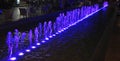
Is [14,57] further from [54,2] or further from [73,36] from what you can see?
[54,2]

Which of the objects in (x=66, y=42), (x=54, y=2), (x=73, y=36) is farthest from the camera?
(x=54, y=2)

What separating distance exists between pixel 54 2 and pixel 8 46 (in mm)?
19469

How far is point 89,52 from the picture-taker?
19.7 feet

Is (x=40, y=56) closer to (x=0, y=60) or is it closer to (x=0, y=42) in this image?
(x=0, y=60)

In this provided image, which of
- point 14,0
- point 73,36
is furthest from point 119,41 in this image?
point 14,0

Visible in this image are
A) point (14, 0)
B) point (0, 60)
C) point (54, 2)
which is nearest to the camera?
point (0, 60)

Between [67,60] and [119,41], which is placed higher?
[67,60]

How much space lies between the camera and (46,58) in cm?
534

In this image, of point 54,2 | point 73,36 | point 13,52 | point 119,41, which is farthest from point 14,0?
point 13,52

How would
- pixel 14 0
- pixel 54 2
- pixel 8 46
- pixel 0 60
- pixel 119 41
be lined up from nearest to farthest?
pixel 0 60 < pixel 8 46 < pixel 119 41 < pixel 14 0 < pixel 54 2

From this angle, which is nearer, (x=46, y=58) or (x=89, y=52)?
(x=46, y=58)

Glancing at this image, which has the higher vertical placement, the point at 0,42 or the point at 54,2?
the point at 0,42

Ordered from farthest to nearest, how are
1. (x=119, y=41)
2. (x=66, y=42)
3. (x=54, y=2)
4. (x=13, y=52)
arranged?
(x=54, y=2) → (x=119, y=41) → (x=66, y=42) → (x=13, y=52)

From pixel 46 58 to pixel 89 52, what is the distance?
0.97 metres
